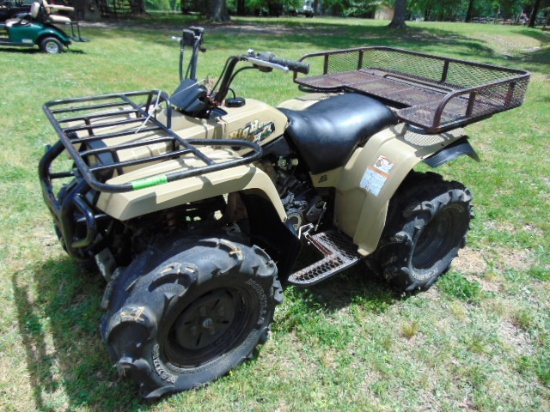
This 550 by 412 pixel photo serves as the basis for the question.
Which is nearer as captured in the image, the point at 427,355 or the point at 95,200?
the point at 95,200

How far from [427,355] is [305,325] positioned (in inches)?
30.7

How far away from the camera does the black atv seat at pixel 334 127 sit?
2.93 metres

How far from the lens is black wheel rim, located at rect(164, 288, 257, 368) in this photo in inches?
95.1

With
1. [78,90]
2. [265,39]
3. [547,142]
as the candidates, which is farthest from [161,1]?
[547,142]

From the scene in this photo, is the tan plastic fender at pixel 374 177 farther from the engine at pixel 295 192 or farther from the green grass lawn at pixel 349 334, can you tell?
the green grass lawn at pixel 349 334

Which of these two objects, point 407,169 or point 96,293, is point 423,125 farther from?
point 96,293

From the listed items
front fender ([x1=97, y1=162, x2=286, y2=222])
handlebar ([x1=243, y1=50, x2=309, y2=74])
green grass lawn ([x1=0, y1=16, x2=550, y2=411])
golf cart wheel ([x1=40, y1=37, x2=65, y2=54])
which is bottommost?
green grass lawn ([x1=0, y1=16, x2=550, y2=411])

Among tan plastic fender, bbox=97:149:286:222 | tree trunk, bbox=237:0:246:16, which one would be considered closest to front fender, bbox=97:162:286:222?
tan plastic fender, bbox=97:149:286:222

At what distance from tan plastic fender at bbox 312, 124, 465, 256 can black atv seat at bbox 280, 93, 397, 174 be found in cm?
9

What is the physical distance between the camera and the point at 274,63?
8.17ft

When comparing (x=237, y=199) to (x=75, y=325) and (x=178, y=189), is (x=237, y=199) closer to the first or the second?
(x=178, y=189)

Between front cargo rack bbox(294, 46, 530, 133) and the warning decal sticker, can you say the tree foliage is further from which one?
the warning decal sticker

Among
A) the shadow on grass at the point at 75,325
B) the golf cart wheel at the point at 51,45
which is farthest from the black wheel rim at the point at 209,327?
the golf cart wheel at the point at 51,45

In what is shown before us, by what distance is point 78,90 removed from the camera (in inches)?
345
